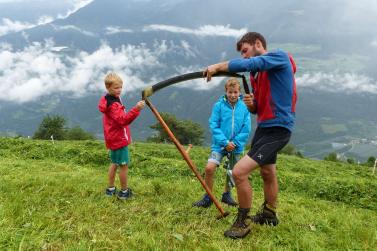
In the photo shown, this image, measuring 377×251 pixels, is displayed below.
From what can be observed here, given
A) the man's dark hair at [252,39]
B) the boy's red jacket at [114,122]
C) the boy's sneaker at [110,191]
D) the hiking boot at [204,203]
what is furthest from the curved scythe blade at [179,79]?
the boy's sneaker at [110,191]

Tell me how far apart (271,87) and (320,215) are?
2.74 meters

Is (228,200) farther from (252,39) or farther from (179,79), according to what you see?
(252,39)

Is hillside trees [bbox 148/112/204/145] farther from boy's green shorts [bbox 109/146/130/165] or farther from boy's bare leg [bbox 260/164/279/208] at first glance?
boy's bare leg [bbox 260/164/279/208]

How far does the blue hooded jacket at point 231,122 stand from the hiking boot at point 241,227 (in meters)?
1.78

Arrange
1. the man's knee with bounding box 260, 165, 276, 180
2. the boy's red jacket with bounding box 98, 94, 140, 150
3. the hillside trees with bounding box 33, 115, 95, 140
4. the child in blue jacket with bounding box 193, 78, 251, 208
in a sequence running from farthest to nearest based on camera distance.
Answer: the hillside trees with bounding box 33, 115, 95, 140 → the boy's red jacket with bounding box 98, 94, 140, 150 → the child in blue jacket with bounding box 193, 78, 251, 208 → the man's knee with bounding box 260, 165, 276, 180

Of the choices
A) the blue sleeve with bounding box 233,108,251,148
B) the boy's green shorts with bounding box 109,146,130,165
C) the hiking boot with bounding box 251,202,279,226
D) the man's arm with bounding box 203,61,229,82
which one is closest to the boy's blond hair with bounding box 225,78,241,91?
the blue sleeve with bounding box 233,108,251,148

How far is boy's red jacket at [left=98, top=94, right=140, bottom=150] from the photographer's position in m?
7.51

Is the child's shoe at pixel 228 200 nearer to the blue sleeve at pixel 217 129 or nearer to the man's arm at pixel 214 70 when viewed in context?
the blue sleeve at pixel 217 129

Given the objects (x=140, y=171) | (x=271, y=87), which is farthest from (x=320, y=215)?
(x=140, y=171)

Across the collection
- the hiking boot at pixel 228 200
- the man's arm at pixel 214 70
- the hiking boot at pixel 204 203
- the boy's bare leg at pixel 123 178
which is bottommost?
the hiking boot at pixel 228 200

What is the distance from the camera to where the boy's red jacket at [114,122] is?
296 inches

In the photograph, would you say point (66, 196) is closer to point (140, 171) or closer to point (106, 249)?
point (106, 249)

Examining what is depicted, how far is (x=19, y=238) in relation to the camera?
4.83 m

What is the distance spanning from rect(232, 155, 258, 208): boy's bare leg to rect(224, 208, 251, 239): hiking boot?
0.12 m
